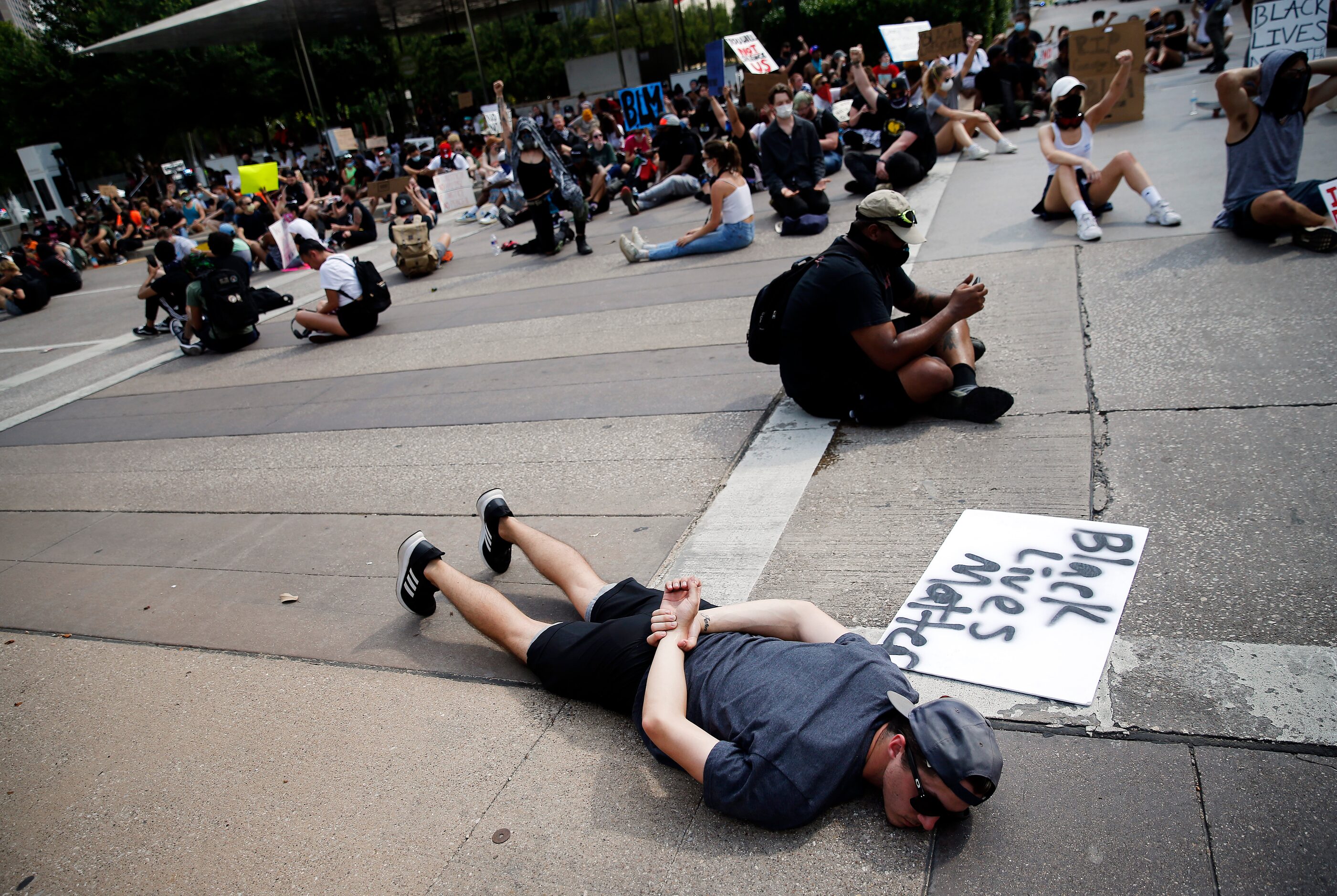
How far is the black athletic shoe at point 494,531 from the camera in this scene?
399 centimetres

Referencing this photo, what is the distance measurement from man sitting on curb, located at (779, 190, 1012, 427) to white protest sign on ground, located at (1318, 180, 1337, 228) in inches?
119

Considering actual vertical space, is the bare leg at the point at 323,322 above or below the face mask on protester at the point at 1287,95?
below

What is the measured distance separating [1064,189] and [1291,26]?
3.31 meters

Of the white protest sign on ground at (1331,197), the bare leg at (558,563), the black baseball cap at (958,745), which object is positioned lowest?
the bare leg at (558,563)

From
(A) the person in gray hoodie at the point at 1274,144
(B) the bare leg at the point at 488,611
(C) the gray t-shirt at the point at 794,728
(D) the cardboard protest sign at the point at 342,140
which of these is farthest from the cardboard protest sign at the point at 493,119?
(C) the gray t-shirt at the point at 794,728

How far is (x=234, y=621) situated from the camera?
4.17m

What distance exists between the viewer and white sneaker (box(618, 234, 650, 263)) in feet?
33.4

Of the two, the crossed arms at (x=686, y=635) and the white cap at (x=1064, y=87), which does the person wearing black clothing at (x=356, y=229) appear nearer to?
the white cap at (x=1064, y=87)

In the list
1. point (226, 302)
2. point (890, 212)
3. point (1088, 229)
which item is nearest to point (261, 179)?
point (226, 302)

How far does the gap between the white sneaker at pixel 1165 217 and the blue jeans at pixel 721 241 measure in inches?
161

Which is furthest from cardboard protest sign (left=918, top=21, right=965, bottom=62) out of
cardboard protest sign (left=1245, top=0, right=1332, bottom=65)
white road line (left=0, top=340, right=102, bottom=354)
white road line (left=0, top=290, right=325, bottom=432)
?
white road line (left=0, top=340, right=102, bottom=354)

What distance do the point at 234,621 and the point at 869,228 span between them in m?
3.87

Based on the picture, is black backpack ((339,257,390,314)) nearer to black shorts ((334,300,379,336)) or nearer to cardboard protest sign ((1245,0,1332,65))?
black shorts ((334,300,379,336))

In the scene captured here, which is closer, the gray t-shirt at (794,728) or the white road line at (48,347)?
the gray t-shirt at (794,728)
